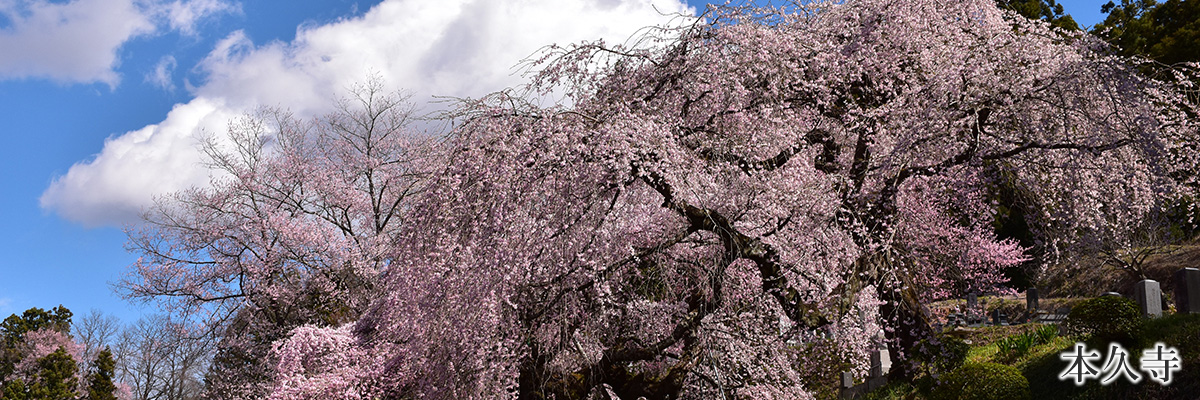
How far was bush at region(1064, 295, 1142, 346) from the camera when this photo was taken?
29.4 feet

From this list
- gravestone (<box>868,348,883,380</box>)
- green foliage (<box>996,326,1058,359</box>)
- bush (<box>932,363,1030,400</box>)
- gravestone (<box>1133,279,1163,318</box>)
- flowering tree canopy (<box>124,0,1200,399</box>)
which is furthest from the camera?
gravestone (<box>868,348,883,380</box>)

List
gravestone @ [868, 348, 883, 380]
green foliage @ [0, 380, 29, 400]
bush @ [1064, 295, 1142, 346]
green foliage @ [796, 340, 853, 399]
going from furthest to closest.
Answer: green foliage @ [0, 380, 29, 400] < gravestone @ [868, 348, 883, 380] < green foliage @ [796, 340, 853, 399] < bush @ [1064, 295, 1142, 346]

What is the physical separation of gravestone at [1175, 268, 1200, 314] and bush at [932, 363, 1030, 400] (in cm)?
216

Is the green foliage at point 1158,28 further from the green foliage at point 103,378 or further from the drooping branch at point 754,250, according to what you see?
the green foliage at point 103,378

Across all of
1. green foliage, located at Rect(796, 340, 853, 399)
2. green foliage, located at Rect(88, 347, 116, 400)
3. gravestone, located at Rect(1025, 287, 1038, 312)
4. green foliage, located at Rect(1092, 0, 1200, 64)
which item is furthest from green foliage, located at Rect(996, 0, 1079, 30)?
green foliage, located at Rect(88, 347, 116, 400)

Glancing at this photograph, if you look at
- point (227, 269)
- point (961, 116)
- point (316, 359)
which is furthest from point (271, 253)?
point (961, 116)

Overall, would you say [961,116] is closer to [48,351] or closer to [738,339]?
[738,339]

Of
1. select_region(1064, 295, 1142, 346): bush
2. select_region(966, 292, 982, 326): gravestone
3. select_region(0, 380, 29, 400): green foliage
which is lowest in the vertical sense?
select_region(0, 380, 29, 400): green foliage

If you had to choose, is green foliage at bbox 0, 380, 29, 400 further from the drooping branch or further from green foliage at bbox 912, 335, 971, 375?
green foliage at bbox 912, 335, 971, 375

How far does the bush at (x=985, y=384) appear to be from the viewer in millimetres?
8836

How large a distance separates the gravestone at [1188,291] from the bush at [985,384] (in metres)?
2.16

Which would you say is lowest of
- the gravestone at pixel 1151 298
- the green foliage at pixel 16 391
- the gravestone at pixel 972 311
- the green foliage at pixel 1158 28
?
the green foliage at pixel 16 391

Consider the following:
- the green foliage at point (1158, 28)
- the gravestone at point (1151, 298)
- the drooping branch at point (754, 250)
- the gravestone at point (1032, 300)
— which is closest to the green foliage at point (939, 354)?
the gravestone at point (1151, 298)

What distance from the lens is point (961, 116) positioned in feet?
30.8
